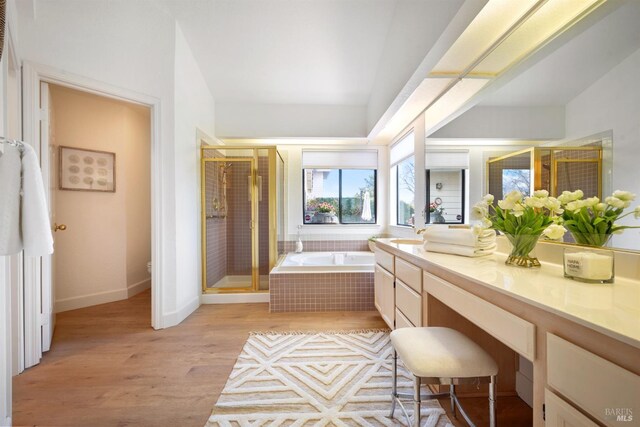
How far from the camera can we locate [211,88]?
324 centimetres

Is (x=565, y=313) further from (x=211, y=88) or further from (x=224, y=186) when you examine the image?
(x=211, y=88)

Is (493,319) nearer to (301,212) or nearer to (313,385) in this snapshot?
(313,385)

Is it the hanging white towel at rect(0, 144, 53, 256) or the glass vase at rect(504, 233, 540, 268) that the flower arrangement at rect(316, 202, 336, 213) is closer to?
the glass vase at rect(504, 233, 540, 268)

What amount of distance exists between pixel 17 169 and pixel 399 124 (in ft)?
9.66

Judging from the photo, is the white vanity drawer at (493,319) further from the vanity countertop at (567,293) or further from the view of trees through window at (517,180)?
the view of trees through window at (517,180)

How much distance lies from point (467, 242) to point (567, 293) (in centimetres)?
65

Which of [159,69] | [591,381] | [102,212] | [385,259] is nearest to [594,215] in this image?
[591,381]

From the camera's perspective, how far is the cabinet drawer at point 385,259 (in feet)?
6.56

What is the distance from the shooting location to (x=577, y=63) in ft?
3.59

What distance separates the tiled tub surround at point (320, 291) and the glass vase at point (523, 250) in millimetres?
1620

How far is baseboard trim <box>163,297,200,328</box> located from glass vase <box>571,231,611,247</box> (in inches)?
116

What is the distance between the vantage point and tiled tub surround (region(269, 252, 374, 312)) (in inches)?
106

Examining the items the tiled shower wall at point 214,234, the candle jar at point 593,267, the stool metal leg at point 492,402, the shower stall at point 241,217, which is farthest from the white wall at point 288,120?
the stool metal leg at point 492,402
